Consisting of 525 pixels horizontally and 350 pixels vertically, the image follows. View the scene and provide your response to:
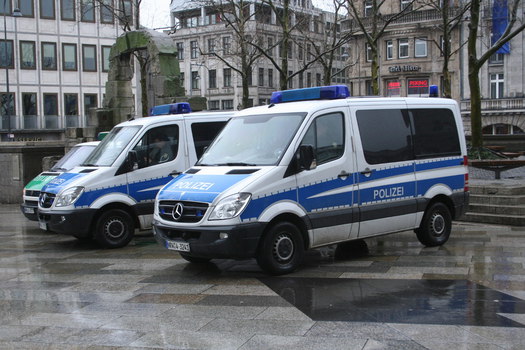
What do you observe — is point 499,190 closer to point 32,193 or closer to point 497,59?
point 32,193

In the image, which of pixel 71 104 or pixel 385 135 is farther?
pixel 71 104

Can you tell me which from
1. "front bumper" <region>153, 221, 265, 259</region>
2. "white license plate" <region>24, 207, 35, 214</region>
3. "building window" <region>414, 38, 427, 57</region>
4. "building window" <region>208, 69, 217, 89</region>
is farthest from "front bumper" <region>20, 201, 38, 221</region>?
"building window" <region>208, 69, 217, 89</region>

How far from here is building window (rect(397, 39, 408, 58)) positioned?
63.4m

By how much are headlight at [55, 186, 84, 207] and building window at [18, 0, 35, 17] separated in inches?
1793

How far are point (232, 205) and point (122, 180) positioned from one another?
13.4 feet

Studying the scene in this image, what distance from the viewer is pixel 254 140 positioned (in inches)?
361

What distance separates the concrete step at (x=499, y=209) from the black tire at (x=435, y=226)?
3012 mm

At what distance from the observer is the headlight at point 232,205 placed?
8.23m

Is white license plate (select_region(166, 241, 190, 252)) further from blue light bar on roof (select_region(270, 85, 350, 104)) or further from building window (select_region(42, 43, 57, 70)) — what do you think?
building window (select_region(42, 43, 57, 70))

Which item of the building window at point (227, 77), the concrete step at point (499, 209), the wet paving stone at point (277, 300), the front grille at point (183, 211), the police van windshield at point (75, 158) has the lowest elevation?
the wet paving stone at point (277, 300)

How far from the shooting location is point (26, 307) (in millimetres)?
7527

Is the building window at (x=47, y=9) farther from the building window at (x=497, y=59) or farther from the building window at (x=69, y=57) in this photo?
the building window at (x=497, y=59)

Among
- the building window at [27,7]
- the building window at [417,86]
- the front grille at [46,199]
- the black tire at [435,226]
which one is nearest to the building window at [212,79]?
the building window at [417,86]

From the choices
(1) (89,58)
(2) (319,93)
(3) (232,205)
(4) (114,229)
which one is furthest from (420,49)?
(3) (232,205)
